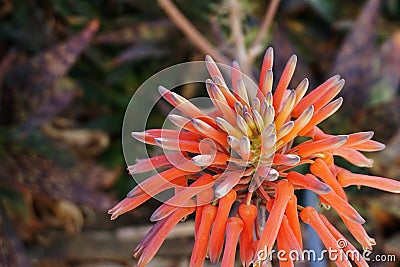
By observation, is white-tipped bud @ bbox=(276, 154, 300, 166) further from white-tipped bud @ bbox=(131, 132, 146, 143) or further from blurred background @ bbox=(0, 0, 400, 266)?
blurred background @ bbox=(0, 0, 400, 266)

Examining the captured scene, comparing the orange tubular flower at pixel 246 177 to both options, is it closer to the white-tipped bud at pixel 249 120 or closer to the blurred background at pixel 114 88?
the white-tipped bud at pixel 249 120

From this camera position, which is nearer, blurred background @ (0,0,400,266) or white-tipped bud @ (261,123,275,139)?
white-tipped bud @ (261,123,275,139)

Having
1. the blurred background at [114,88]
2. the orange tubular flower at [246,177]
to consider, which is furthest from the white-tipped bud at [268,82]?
the blurred background at [114,88]

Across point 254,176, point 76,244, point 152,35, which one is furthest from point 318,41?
point 254,176

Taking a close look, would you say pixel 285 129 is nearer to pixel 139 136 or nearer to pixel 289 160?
pixel 289 160

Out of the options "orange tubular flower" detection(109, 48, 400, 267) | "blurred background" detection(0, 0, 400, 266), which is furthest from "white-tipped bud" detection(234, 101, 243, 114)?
"blurred background" detection(0, 0, 400, 266)

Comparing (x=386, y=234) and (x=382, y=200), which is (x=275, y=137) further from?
(x=386, y=234)
